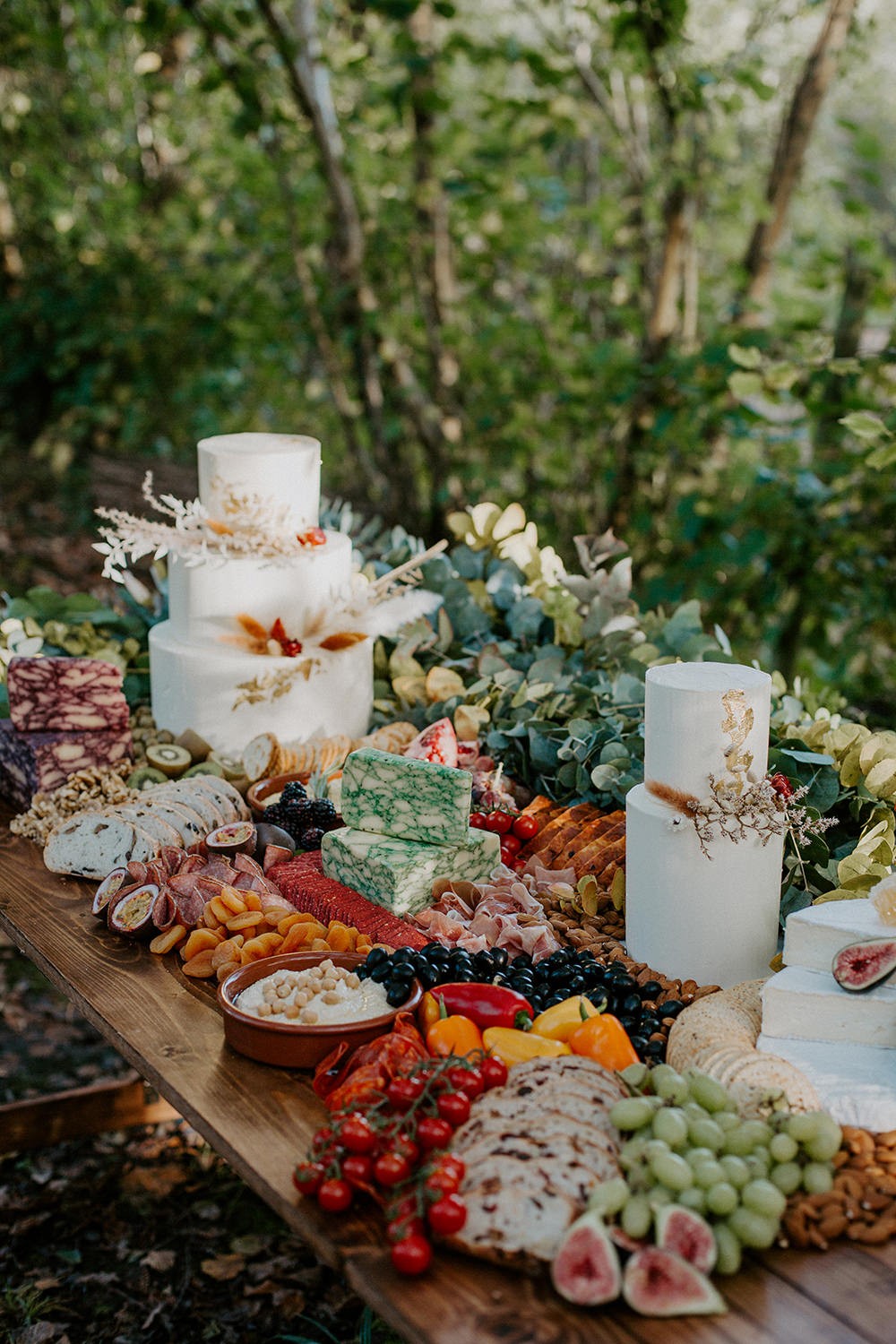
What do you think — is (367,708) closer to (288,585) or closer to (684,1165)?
(288,585)

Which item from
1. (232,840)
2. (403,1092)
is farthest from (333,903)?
(403,1092)

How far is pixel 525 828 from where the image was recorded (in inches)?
103

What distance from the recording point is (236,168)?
786 cm

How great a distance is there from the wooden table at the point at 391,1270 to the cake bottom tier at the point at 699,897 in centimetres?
62

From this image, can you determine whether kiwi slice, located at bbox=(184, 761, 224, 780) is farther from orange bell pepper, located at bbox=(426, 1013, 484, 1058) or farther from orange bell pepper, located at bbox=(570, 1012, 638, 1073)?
orange bell pepper, located at bbox=(570, 1012, 638, 1073)

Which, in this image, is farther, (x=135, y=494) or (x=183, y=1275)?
(x=135, y=494)

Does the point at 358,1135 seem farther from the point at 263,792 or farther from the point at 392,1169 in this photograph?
the point at 263,792

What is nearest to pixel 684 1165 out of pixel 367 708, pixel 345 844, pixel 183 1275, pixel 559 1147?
pixel 559 1147

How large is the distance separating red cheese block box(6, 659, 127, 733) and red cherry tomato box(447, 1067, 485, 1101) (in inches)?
59.7

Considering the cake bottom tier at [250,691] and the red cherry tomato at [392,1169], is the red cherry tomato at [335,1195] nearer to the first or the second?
the red cherry tomato at [392,1169]

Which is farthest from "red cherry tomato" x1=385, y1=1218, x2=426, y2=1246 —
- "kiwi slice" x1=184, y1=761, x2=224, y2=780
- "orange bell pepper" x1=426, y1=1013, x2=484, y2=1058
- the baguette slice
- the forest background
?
the forest background

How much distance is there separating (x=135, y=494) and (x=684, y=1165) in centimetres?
467

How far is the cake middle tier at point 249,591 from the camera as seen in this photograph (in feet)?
9.64

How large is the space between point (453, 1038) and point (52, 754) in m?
1.42
